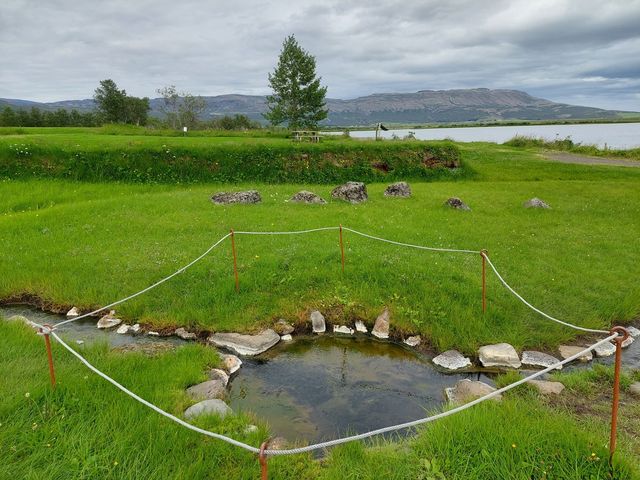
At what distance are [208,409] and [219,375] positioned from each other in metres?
1.72

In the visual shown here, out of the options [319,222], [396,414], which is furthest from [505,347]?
[319,222]

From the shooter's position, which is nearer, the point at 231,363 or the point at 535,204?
the point at 231,363

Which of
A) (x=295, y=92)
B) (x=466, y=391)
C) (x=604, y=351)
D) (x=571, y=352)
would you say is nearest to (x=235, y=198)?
(x=466, y=391)

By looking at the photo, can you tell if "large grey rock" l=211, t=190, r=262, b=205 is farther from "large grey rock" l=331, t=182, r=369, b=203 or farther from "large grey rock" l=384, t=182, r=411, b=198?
"large grey rock" l=384, t=182, r=411, b=198

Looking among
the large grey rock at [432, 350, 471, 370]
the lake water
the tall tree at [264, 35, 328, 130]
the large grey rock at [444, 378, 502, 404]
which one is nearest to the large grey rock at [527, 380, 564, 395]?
the large grey rock at [444, 378, 502, 404]

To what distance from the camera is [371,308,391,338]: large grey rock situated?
10.5 meters

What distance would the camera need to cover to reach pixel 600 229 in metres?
17.5

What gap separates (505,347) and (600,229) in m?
11.6

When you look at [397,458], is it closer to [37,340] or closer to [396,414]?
[396,414]

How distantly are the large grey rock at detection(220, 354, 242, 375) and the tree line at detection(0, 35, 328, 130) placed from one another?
2285 inches

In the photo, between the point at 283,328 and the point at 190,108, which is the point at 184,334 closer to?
the point at 283,328

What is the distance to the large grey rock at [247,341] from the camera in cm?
970

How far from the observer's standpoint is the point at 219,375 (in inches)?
331

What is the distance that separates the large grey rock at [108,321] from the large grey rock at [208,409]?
519 cm
